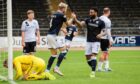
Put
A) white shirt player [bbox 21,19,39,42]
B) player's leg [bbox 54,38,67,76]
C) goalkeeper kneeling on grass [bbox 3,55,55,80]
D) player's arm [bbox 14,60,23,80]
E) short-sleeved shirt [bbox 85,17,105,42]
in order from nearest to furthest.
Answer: player's arm [bbox 14,60,23,80], goalkeeper kneeling on grass [bbox 3,55,55,80], short-sleeved shirt [bbox 85,17,105,42], player's leg [bbox 54,38,67,76], white shirt player [bbox 21,19,39,42]

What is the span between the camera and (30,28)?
17.9m

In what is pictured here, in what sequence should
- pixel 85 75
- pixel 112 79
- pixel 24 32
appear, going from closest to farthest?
1. pixel 112 79
2. pixel 85 75
3. pixel 24 32

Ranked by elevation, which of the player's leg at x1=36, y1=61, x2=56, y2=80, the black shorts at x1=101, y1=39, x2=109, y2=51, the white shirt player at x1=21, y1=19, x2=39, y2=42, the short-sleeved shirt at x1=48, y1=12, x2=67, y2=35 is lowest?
the player's leg at x1=36, y1=61, x2=56, y2=80

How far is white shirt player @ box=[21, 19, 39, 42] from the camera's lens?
1775cm

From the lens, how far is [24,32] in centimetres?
1791

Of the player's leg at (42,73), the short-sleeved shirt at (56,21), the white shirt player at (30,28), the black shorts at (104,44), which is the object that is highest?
the short-sleeved shirt at (56,21)

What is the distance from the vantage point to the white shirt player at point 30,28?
58.2 ft

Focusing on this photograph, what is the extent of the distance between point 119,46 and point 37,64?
22.3 meters

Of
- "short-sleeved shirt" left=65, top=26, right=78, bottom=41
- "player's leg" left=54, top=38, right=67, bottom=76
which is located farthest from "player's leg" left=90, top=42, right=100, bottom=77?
"short-sleeved shirt" left=65, top=26, right=78, bottom=41

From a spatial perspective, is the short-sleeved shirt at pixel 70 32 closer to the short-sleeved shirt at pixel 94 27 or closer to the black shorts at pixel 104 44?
the black shorts at pixel 104 44

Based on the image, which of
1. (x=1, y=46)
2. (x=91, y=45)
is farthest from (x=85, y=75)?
(x=1, y=46)

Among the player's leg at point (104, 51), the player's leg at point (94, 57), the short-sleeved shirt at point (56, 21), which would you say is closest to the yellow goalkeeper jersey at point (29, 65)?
the short-sleeved shirt at point (56, 21)

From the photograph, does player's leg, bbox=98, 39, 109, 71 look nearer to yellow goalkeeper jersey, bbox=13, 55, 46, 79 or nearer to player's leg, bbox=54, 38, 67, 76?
player's leg, bbox=54, 38, 67, 76

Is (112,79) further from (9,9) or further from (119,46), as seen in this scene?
(119,46)
